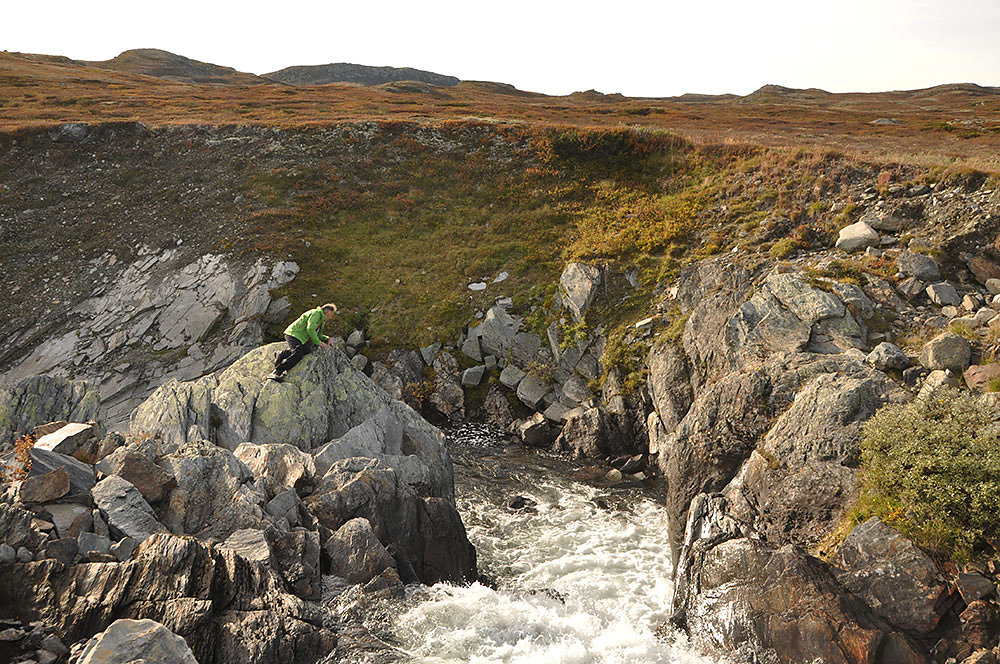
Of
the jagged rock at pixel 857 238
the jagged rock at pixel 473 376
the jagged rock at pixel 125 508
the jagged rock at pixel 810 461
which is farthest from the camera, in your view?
the jagged rock at pixel 473 376

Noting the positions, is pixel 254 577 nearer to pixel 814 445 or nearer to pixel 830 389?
pixel 814 445

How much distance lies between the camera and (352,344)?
3378 centimetres

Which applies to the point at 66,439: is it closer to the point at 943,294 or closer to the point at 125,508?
the point at 125,508

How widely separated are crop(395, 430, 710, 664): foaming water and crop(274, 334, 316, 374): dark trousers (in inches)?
350

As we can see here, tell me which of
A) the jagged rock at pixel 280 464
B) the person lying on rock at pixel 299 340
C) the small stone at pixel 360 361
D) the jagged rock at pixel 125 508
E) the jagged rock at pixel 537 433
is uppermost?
the person lying on rock at pixel 299 340

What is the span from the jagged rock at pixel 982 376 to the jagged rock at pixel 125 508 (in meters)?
23.1

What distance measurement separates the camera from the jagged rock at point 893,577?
468 inches

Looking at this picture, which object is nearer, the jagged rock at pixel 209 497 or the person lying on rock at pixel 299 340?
the jagged rock at pixel 209 497

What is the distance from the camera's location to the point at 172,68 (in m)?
132

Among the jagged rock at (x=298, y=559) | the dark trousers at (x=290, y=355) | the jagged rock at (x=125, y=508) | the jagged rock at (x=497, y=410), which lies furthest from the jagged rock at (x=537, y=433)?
the jagged rock at (x=125, y=508)

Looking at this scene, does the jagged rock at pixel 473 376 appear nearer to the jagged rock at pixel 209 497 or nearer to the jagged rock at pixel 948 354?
the jagged rock at pixel 209 497

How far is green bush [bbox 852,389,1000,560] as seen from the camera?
1236 cm

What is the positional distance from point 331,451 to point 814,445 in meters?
15.4

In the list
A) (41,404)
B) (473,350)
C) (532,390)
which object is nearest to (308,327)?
(41,404)
